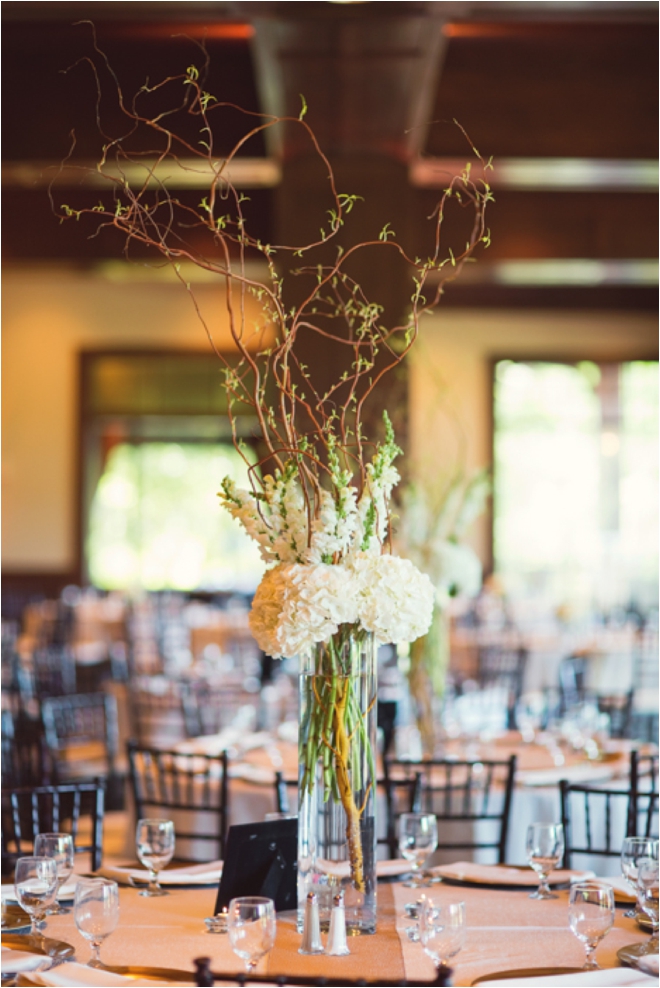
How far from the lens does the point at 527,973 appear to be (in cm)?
221

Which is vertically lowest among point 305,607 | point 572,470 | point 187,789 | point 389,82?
point 187,789

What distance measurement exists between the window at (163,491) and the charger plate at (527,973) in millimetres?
12318

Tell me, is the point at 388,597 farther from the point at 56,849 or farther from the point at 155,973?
the point at 56,849

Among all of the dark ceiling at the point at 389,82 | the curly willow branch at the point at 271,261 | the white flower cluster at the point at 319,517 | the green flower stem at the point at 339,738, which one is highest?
the dark ceiling at the point at 389,82

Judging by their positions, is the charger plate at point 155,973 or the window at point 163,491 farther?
the window at point 163,491

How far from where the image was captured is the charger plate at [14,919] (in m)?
2.48

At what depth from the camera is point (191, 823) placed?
183 inches

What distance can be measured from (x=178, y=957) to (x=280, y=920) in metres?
0.31

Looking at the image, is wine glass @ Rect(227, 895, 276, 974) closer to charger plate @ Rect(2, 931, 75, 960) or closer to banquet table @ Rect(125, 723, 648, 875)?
charger plate @ Rect(2, 931, 75, 960)

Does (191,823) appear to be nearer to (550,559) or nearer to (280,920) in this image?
(280,920)

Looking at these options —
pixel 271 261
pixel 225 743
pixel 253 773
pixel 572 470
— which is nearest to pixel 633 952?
pixel 271 261

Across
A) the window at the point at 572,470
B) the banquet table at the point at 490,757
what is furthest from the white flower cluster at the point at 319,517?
the window at the point at 572,470

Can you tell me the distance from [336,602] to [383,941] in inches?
26.6

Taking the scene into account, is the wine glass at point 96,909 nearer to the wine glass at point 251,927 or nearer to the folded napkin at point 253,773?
the wine glass at point 251,927
